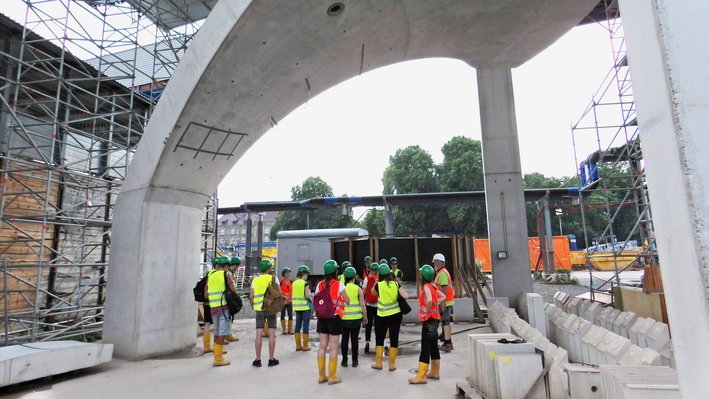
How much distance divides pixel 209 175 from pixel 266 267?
2760 mm

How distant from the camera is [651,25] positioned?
2.44m

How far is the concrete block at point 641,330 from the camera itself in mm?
6152

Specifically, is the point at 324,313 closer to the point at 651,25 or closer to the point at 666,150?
the point at 666,150

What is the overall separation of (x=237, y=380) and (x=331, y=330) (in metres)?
1.75

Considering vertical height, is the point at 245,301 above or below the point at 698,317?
below

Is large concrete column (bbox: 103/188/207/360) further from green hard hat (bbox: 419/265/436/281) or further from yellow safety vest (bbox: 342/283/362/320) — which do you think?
green hard hat (bbox: 419/265/436/281)

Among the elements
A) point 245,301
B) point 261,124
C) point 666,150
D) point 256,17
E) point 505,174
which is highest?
point 256,17

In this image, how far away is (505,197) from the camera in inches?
441

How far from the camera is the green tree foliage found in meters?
52.1

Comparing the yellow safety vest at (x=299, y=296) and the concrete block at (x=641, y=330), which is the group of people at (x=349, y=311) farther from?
the concrete block at (x=641, y=330)

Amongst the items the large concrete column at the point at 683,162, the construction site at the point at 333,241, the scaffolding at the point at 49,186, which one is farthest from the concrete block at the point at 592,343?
the scaffolding at the point at 49,186

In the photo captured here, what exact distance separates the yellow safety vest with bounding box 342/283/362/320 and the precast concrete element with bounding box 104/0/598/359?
13.2 feet

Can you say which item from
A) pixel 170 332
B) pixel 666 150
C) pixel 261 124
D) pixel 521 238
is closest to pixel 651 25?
pixel 666 150

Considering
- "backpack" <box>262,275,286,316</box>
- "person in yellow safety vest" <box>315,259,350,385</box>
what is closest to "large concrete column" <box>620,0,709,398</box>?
"person in yellow safety vest" <box>315,259,350,385</box>
